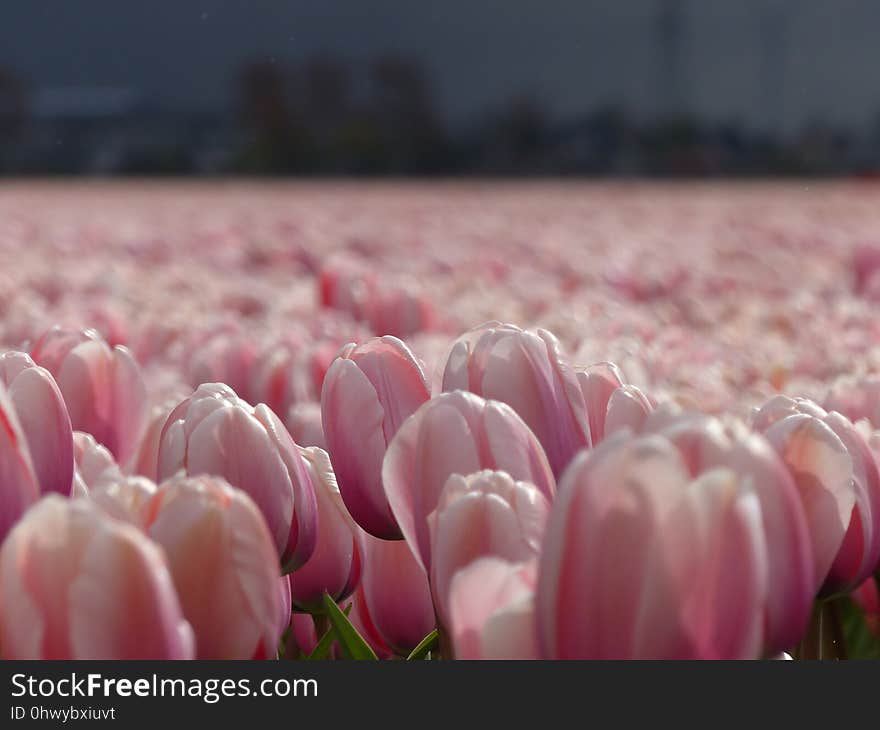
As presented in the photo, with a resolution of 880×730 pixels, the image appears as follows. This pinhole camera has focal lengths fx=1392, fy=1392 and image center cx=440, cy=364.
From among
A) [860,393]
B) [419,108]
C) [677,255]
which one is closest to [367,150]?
[419,108]

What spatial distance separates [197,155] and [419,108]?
42.4ft

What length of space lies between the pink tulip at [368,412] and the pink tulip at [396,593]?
0.11 m

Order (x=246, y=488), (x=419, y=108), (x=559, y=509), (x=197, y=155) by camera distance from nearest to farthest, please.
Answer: (x=559, y=509) < (x=246, y=488) < (x=197, y=155) < (x=419, y=108)

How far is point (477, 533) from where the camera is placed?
90 cm

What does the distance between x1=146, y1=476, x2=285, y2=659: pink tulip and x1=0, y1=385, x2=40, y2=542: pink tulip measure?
0.13 metres

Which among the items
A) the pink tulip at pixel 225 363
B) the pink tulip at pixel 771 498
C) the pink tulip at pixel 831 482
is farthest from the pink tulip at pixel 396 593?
the pink tulip at pixel 225 363

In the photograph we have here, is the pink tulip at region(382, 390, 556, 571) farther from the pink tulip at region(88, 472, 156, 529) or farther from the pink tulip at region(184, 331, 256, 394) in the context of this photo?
the pink tulip at region(184, 331, 256, 394)

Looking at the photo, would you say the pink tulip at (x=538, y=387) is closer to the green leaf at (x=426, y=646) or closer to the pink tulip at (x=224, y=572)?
the green leaf at (x=426, y=646)

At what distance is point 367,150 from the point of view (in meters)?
69.9

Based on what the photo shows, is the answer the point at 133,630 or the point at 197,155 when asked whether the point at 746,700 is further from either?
the point at 197,155

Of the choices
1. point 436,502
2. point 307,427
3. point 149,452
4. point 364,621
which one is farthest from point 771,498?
point 307,427

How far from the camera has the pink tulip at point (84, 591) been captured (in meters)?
0.74

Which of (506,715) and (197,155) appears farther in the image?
(197,155)

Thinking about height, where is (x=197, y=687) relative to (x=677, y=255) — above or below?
below
